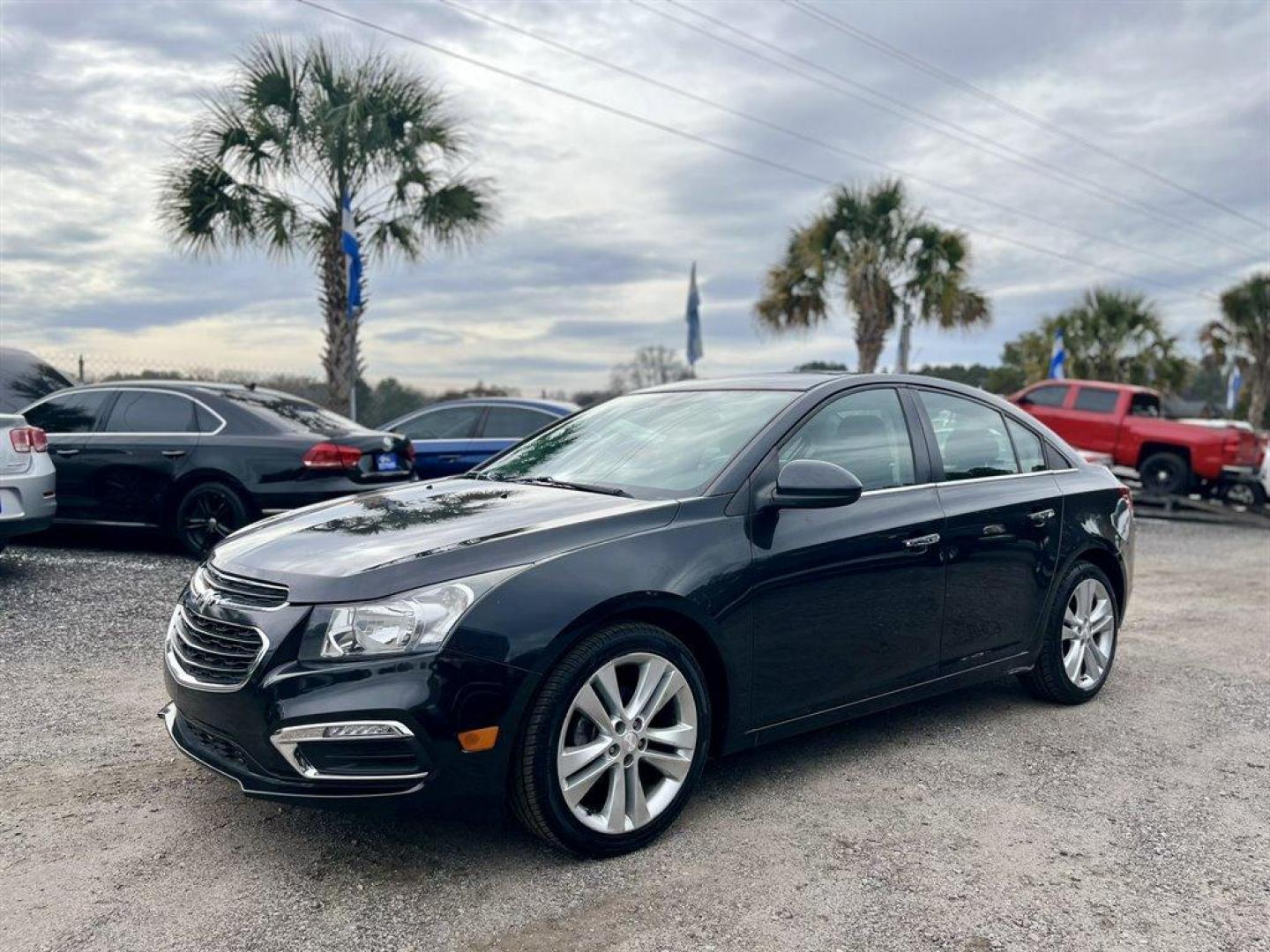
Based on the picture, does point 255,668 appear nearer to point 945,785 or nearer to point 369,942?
point 369,942

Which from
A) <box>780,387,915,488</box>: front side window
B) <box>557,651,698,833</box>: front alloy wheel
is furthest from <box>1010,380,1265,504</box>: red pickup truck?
<box>557,651,698,833</box>: front alloy wheel

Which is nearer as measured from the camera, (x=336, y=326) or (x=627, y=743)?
(x=627, y=743)

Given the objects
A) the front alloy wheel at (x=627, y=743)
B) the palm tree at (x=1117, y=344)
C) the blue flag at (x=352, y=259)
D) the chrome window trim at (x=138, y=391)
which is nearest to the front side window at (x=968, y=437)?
the front alloy wheel at (x=627, y=743)

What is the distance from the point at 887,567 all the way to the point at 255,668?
2319mm

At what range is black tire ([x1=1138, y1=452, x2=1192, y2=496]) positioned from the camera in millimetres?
15891

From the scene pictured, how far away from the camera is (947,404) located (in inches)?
189

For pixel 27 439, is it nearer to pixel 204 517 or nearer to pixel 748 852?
pixel 204 517

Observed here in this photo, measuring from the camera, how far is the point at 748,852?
3.40 meters

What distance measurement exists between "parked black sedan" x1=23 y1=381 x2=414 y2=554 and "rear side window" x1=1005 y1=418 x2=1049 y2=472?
497 centimetres

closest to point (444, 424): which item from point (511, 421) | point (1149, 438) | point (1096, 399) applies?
point (511, 421)

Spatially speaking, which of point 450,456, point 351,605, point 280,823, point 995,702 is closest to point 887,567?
point 995,702

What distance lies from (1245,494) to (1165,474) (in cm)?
121

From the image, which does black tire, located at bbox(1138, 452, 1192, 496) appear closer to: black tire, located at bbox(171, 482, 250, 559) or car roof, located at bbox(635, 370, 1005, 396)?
car roof, located at bbox(635, 370, 1005, 396)

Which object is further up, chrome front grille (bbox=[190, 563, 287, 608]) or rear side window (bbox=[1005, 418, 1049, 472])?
rear side window (bbox=[1005, 418, 1049, 472])
